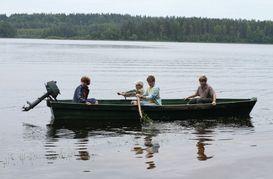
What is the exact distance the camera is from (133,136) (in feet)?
58.6

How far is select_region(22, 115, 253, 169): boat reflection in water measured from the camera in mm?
14468

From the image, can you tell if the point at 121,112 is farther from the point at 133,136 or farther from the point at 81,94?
the point at 133,136

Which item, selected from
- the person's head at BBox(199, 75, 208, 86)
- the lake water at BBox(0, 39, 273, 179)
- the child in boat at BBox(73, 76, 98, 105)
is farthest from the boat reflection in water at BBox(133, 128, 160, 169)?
the person's head at BBox(199, 75, 208, 86)

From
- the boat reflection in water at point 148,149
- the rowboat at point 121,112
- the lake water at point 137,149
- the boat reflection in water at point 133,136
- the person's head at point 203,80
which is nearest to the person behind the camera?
the lake water at point 137,149

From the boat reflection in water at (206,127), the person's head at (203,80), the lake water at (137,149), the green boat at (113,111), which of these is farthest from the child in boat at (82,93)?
the person's head at (203,80)

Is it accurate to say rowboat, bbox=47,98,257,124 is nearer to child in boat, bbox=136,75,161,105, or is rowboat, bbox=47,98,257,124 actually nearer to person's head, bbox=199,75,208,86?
child in boat, bbox=136,75,161,105

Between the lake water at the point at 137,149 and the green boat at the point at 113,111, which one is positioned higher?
the green boat at the point at 113,111

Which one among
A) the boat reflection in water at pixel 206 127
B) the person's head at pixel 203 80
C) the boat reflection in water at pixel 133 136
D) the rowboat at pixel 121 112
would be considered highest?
the person's head at pixel 203 80

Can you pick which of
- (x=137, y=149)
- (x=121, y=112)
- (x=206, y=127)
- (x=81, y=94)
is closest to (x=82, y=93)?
(x=81, y=94)

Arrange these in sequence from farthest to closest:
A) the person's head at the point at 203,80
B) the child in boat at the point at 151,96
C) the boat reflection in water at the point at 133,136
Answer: the person's head at the point at 203,80 < the child in boat at the point at 151,96 < the boat reflection in water at the point at 133,136

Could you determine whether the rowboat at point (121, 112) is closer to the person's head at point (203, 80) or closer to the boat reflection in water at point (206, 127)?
the boat reflection in water at point (206, 127)

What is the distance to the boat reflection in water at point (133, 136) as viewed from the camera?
47.5 feet

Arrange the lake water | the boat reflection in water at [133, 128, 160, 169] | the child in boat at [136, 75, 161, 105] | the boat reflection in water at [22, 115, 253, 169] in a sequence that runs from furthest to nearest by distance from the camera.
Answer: the child in boat at [136, 75, 161, 105] → the boat reflection in water at [22, 115, 253, 169] → the boat reflection in water at [133, 128, 160, 169] → the lake water

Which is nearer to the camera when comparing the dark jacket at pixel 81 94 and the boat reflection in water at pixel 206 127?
the boat reflection in water at pixel 206 127
